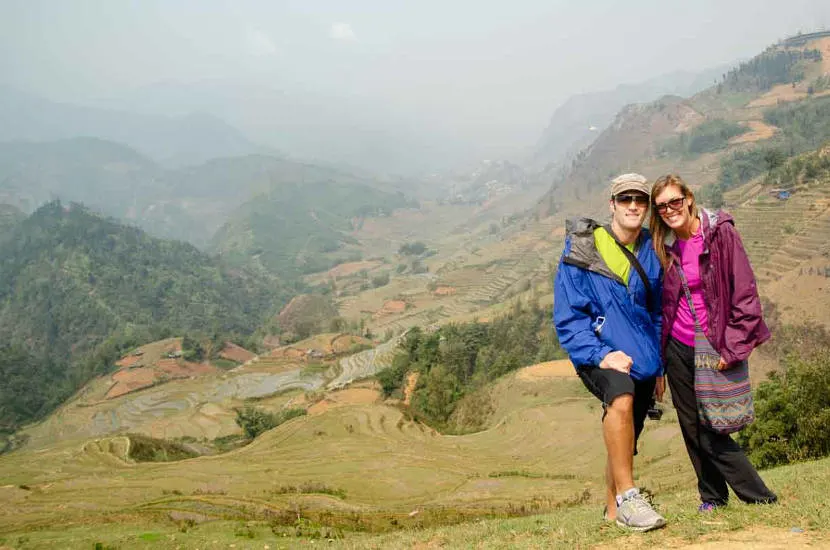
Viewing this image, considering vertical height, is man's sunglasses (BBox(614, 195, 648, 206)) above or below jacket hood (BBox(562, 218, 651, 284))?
above

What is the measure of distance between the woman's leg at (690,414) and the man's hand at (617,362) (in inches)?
23.5

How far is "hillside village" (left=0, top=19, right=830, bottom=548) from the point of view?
10.2 metres

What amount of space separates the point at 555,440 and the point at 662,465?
253 inches

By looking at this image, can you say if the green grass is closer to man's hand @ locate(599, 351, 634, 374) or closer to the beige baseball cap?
man's hand @ locate(599, 351, 634, 374)

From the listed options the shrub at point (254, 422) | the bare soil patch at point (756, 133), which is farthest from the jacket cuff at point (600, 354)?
the bare soil patch at point (756, 133)

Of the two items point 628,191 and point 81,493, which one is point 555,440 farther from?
point 628,191

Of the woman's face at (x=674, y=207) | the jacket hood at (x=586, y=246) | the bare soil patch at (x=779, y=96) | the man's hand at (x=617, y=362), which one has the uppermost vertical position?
the bare soil patch at (x=779, y=96)

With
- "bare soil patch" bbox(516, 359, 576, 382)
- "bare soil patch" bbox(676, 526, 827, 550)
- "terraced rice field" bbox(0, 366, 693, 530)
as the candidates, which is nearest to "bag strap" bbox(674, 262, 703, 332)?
"bare soil patch" bbox(676, 526, 827, 550)

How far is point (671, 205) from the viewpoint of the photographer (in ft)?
13.4

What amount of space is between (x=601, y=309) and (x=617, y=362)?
44 centimetres

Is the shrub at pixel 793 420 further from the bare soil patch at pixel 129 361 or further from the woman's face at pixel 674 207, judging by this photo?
the bare soil patch at pixel 129 361

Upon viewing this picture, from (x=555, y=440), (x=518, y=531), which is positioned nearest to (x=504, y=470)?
(x=555, y=440)

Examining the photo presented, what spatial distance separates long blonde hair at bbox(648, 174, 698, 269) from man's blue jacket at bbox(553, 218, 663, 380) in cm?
7

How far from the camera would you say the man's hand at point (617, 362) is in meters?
3.79
